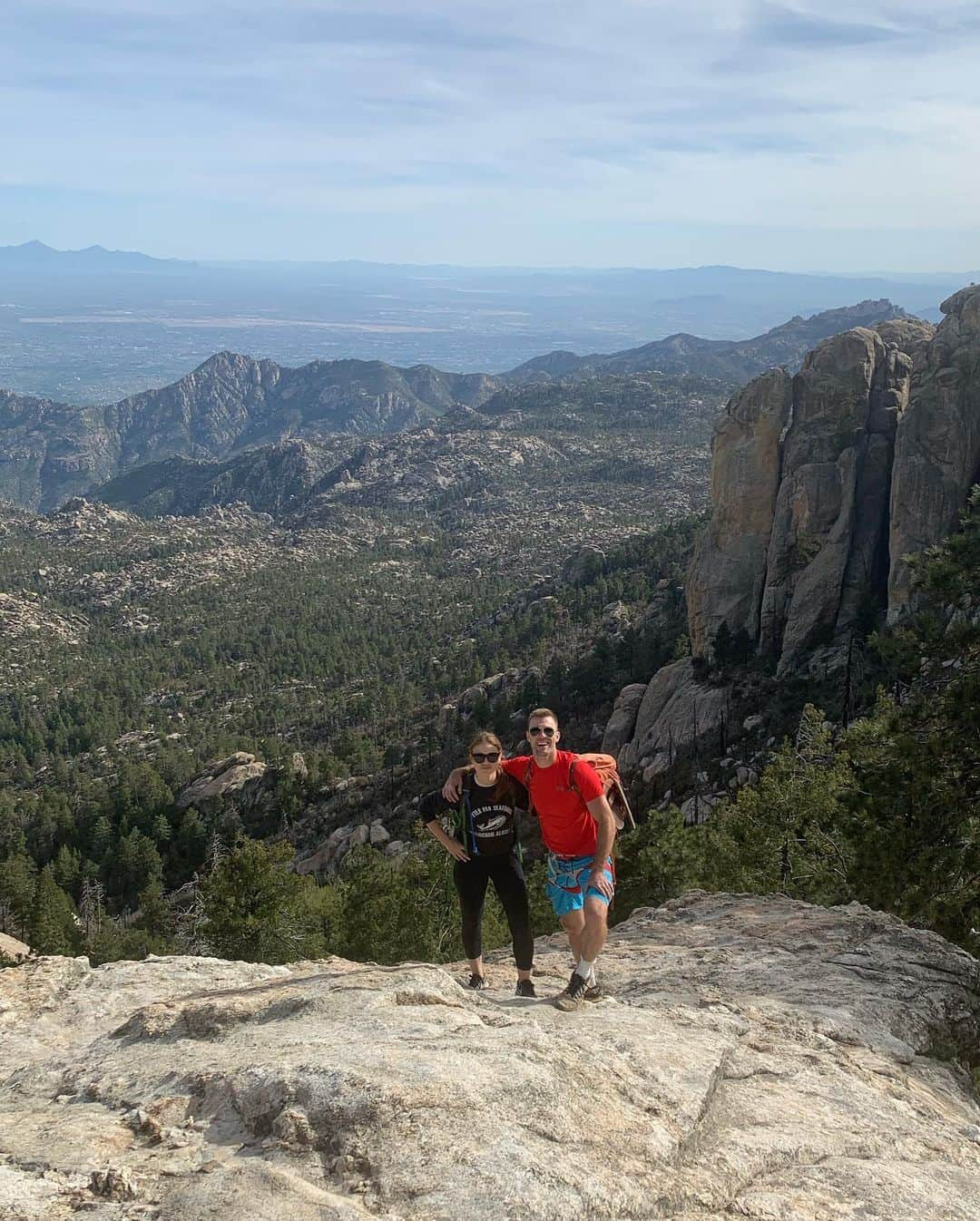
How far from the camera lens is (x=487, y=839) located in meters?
9.52

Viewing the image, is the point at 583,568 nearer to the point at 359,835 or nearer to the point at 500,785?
the point at 359,835

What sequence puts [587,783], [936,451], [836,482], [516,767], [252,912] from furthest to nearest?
[836,482], [936,451], [252,912], [516,767], [587,783]

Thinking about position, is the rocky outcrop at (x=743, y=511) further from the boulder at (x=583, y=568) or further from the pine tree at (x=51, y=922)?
the boulder at (x=583, y=568)

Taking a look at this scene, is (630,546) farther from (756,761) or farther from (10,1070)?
(10,1070)

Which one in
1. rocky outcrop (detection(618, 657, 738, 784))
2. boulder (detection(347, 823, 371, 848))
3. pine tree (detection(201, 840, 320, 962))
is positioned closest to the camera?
pine tree (detection(201, 840, 320, 962))

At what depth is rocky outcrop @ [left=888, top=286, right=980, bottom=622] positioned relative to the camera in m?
50.1

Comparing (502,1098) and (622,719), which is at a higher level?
(502,1098)

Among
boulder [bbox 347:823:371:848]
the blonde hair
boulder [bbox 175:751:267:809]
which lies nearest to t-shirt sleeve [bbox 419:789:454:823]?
the blonde hair

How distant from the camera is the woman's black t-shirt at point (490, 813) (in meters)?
9.45

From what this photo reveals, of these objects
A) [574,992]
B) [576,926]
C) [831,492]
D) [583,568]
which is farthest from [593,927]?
[583,568]

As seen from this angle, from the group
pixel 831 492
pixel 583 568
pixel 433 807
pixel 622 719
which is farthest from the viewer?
pixel 583 568

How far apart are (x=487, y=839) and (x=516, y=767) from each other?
2.84ft

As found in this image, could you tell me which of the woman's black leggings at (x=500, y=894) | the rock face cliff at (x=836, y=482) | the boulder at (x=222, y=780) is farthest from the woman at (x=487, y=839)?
the boulder at (x=222, y=780)

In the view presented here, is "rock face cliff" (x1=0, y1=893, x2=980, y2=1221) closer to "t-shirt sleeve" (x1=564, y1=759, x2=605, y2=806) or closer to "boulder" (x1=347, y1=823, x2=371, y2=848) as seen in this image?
"t-shirt sleeve" (x1=564, y1=759, x2=605, y2=806)
